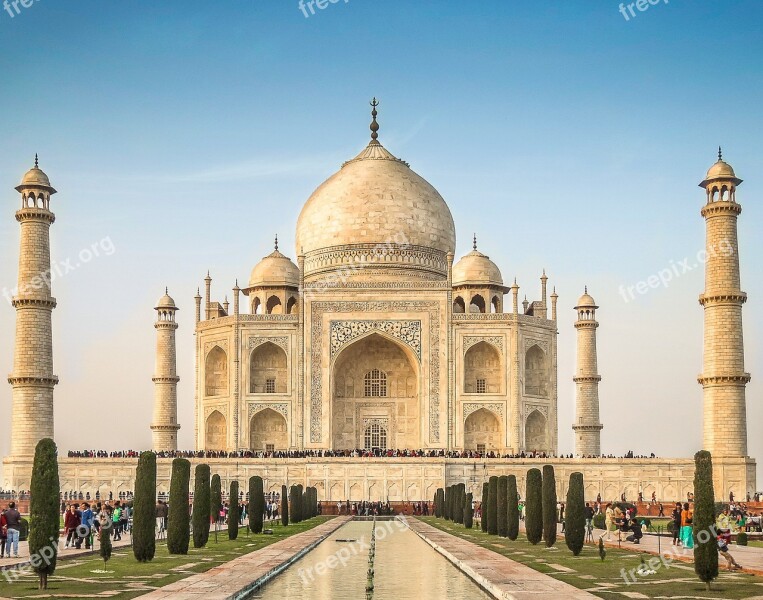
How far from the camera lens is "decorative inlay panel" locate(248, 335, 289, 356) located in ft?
133

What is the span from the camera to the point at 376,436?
41781 millimetres

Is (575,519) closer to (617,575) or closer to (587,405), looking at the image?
(617,575)

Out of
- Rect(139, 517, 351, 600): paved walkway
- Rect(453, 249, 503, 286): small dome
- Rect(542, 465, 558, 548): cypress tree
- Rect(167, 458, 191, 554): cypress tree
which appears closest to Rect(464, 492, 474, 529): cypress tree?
Rect(139, 517, 351, 600): paved walkway

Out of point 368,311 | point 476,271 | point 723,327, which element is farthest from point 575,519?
point 476,271

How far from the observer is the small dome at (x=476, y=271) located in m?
43.7

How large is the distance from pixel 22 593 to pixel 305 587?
3.10 m

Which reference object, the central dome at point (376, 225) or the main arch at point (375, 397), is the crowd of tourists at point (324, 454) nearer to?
the main arch at point (375, 397)

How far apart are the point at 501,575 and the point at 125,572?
15.2ft

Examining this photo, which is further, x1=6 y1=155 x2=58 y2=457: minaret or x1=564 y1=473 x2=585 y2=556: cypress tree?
x1=6 y1=155 x2=58 y2=457: minaret

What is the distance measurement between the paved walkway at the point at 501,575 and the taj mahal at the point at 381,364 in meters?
15.4

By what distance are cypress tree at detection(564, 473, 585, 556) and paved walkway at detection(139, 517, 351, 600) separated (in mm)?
4037

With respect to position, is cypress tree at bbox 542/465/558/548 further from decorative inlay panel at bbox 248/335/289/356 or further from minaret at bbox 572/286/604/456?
minaret at bbox 572/286/604/456

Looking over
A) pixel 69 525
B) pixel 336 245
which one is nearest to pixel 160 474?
pixel 336 245

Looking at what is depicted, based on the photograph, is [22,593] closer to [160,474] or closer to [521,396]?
[160,474]
